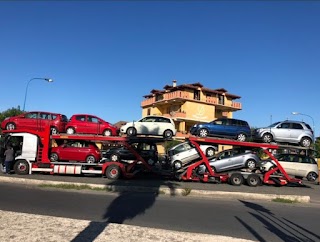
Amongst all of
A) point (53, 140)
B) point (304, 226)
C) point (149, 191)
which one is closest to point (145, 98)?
point (53, 140)

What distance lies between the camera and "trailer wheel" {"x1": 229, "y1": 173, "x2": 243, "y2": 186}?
19.5 metres

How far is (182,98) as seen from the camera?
60.7 metres

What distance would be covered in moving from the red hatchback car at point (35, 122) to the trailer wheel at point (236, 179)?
1037cm

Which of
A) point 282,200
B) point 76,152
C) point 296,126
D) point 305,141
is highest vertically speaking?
point 296,126

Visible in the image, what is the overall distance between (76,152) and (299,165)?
13.5 meters

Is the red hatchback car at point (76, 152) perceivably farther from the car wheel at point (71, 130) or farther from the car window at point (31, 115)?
the car window at point (31, 115)

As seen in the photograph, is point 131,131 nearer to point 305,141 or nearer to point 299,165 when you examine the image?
point 305,141

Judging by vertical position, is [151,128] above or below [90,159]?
above

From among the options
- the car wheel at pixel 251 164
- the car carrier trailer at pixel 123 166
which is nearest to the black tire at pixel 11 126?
the car carrier trailer at pixel 123 166

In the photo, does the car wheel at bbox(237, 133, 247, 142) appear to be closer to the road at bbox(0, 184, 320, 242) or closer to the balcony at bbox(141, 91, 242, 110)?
the road at bbox(0, 184, 320, 242)

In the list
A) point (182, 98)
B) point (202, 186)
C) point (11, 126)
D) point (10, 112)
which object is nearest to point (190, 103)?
point (182, 98)

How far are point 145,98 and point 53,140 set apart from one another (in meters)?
56.2

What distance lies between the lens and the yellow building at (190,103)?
60.8 m

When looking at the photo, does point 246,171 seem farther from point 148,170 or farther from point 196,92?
point 196,92
